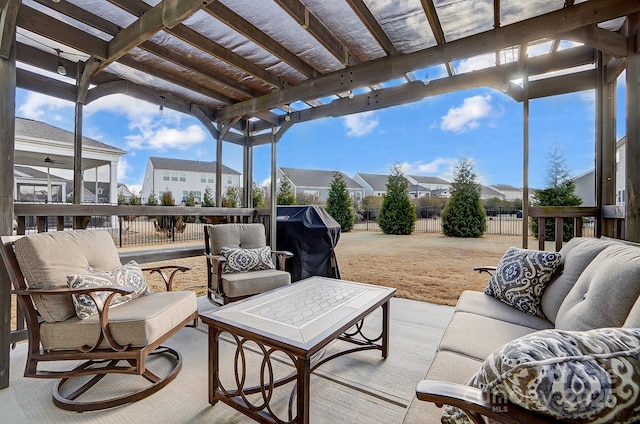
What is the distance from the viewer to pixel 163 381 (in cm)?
199

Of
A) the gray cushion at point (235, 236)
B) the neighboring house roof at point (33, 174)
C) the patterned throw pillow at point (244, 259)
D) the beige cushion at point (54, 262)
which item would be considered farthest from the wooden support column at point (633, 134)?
the neighboring house roof at point (33, 174)

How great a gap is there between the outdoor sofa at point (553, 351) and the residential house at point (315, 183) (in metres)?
3.84

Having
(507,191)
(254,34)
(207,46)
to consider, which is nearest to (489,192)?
(507,191)

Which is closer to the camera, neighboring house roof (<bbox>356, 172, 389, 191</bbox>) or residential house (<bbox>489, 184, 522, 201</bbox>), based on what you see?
residential house (<bbox>489, 184, 522, 201</bbox>)

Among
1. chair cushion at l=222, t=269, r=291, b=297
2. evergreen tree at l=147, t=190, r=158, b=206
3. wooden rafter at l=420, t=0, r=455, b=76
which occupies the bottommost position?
chair cushion at l=222, t=269, r=291, b=297

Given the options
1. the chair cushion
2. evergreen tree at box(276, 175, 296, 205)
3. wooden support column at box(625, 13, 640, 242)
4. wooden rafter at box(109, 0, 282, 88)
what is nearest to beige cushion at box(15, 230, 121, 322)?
the chair cushion

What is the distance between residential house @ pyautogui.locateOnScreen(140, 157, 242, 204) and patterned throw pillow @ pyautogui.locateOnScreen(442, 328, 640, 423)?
491 cm

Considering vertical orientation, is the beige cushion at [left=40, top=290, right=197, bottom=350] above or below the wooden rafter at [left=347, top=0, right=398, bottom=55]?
below

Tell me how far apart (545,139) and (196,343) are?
4422 mm

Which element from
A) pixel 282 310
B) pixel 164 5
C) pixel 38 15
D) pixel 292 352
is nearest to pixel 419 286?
pixel 282 310

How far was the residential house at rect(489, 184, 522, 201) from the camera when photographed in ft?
13.2

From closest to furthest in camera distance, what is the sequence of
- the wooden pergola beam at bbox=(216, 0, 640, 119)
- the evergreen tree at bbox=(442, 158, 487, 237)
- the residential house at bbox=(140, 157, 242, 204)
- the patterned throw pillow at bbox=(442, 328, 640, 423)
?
1. the patterned throw pillow at bbox=(442, 328, 640, 423)
2. the wooden pergola beam at bbox=(216, 0, 640, 119)
3. the evergreen tree at bbox=(442, 158, 487, 237)
4. the residential house at bbox=(140, 157, 242, 204)

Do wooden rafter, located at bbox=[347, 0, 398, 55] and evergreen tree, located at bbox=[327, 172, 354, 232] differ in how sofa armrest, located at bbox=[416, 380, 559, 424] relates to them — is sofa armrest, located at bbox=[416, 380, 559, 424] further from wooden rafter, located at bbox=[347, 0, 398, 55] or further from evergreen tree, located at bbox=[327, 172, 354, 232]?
evergreen tree, located at bbox=[327, 172, 354, 232]

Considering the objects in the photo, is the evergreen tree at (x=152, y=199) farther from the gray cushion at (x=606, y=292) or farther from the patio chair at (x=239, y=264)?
the gray cushion at (x=606, y=292)
